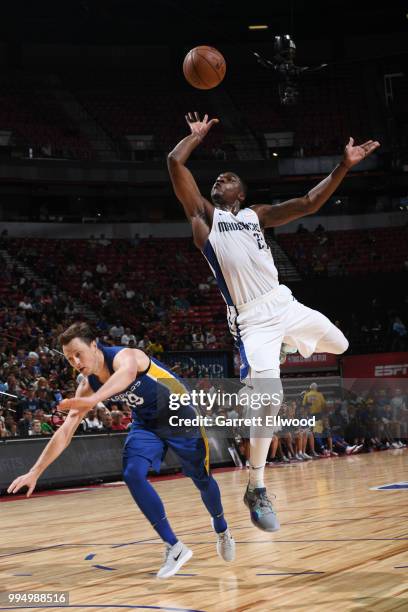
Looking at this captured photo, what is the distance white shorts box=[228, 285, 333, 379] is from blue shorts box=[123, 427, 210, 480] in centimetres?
66

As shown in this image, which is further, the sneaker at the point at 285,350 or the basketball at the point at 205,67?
the basketball at the point at 205,67

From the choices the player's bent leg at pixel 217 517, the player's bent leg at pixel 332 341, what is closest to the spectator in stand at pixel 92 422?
the player's bent leg at pixel 217 517

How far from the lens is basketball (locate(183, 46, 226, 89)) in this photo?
7289 millimetres

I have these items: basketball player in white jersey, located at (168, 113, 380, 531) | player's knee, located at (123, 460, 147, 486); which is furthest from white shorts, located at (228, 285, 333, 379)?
player's knee, located at (123, 460, 147, 486)

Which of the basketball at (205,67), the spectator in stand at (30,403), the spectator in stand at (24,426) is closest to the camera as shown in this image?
the basketball at (205,67)

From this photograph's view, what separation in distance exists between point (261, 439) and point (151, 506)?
992 millimetres

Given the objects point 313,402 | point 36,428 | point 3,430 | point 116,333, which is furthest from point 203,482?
point 116,333

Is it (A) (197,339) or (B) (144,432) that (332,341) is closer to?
(B) (144,432)

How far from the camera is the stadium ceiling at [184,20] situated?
35188 millimetres

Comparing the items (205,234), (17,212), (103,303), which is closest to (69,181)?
(17,212)

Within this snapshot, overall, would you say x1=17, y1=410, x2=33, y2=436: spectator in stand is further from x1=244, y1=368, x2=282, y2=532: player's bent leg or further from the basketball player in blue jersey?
x1=244, y1=368, x2=282, y2=532: player's bent leg

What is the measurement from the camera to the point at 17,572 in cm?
679

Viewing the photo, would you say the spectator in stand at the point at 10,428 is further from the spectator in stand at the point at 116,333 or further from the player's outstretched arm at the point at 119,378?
the spectator in stand at the point at 116,333

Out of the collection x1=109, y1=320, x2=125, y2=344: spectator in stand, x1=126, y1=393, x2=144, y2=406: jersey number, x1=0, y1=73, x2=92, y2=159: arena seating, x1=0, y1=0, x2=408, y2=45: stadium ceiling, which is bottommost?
x1=126, y1=393, x2=144, y2=406: jersey number
